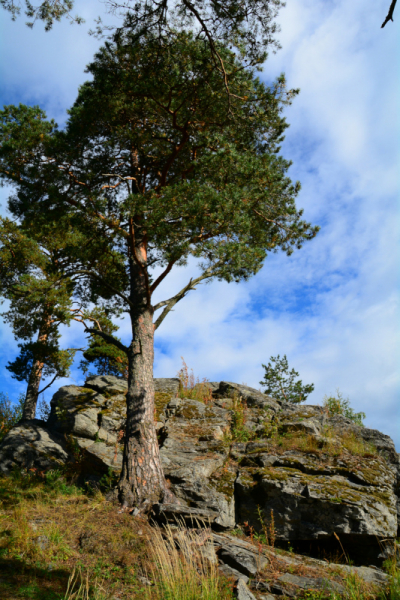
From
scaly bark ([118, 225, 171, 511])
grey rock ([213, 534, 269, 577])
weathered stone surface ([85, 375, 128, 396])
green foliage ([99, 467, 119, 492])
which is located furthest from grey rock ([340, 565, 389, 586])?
weathered stone surface ([85, 375, 128, 396])

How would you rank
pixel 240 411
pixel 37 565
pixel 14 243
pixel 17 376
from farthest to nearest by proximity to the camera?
pixel 14 243 → pixel 17 376 → pixel 240 411 → pixel 37 565

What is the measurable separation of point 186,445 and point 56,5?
326 inches

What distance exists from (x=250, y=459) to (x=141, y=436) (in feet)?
8.05

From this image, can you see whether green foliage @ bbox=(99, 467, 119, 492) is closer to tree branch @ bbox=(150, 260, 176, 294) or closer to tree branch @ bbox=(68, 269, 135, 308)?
tree branch @ bbox=(68, 269, 135, 308)

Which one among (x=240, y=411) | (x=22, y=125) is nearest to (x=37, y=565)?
(x=240, y=411)

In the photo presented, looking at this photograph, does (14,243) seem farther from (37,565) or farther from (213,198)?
(37,565)

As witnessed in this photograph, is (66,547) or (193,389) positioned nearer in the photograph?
(66,547)

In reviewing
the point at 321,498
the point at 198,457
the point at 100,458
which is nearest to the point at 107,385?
the point at 100,458

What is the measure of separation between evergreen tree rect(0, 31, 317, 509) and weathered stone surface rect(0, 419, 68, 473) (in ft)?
8.76

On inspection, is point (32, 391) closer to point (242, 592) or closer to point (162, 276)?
point (162, 276)

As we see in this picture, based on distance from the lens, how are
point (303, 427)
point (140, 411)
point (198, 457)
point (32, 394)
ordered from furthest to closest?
point (32, 394) → point (303, 427) → point (198, 457) → point (140, 411)

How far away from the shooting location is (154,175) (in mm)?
10109

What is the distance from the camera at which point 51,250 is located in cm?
1399

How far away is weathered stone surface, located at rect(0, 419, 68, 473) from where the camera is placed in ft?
27.8
